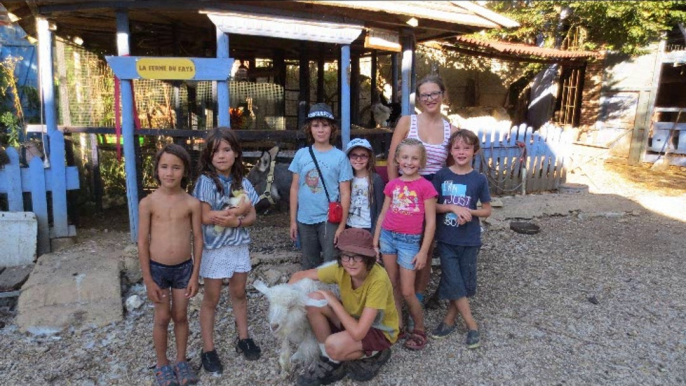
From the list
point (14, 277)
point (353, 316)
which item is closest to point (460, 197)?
point (353, 316)

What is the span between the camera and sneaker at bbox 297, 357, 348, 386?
2.84 meters

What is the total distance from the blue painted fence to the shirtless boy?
8.14 ft

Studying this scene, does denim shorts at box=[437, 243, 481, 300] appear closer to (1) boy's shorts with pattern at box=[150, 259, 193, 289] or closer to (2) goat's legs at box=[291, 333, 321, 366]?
(2) goat's legs at box=[291, 333, 321, 366]

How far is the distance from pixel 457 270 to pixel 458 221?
15.2 inches

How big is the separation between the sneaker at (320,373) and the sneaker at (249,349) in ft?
1.36

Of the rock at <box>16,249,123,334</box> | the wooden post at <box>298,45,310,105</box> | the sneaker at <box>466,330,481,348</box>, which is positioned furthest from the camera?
the wooden post at <box>298,45,310,105</box>

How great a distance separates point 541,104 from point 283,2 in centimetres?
1343

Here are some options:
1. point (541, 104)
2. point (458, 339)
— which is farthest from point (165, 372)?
point (541, 104)

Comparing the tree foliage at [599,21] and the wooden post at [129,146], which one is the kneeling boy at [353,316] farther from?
the tree foliage at [599,21]

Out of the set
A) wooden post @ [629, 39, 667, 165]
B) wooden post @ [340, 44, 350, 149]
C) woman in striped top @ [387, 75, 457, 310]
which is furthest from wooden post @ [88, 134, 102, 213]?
wooden post @ [629, 39, 667, 165]

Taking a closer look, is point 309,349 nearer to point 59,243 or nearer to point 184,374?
point 184,374

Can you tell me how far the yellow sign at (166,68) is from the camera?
14.4 ft

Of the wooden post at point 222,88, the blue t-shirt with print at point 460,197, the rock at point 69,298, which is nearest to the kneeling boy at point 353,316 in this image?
the blue t-shirt with print at point 460,197

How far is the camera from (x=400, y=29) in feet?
19.3
